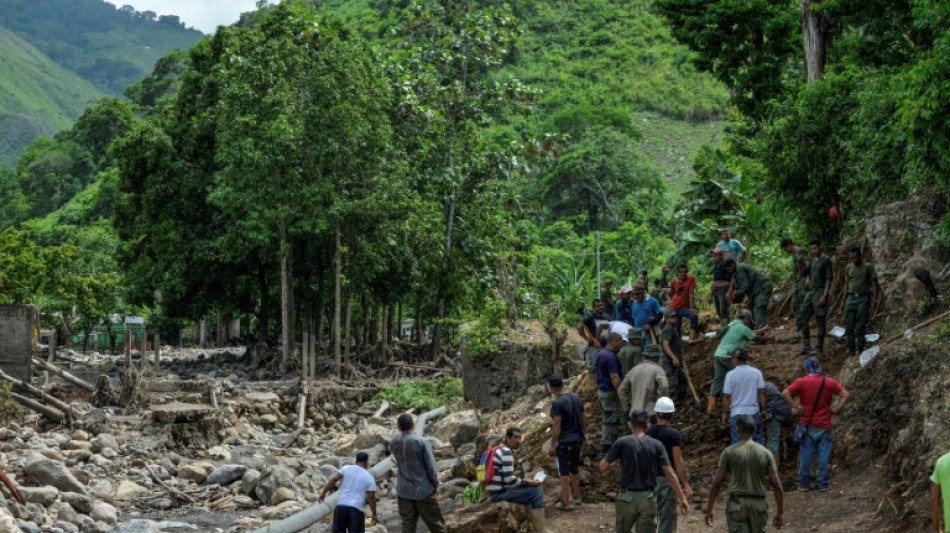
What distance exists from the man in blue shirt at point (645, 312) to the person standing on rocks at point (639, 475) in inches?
225

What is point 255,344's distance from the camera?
39.7m

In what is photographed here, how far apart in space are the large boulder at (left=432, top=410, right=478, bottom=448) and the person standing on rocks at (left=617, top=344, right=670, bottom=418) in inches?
354

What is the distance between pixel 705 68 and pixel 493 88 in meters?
10.9

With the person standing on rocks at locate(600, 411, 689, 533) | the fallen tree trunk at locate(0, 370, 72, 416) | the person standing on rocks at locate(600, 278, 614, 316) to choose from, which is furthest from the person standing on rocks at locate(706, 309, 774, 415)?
the fallen tree trunk at locate(0, 370, 72, 416)

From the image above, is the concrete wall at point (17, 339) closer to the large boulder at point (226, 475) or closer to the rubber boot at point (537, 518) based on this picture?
the large boulder at point (226, 475)

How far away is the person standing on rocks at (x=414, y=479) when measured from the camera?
1141 cm

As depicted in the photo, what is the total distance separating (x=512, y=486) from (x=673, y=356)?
435 cm

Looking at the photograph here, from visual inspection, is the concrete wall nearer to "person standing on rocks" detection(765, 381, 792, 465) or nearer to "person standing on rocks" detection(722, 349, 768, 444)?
"person standing on rocks" detection(722, 349, 768, 444)

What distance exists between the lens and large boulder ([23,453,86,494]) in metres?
16.5

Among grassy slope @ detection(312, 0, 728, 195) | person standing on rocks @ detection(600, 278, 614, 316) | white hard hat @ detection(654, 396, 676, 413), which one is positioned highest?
grassy slope @ detection(312, 0, 728, 195)

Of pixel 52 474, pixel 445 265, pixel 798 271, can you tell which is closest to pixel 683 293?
pixel 798 271

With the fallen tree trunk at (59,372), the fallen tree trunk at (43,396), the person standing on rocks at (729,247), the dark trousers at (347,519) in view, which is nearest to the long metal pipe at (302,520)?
the dark trousers at (347,519)

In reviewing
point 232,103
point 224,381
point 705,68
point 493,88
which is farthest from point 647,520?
point 493,88

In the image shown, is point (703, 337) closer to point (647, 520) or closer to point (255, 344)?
point (647, 520)
